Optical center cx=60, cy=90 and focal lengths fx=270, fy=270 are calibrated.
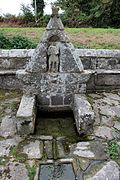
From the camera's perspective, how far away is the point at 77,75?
4875 millimetres

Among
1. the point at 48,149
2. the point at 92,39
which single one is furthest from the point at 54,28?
the point at 92,39

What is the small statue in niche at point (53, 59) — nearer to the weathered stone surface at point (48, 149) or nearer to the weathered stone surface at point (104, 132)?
the weathered stone surface at point (104, 132)

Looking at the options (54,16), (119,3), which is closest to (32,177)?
(54,16)

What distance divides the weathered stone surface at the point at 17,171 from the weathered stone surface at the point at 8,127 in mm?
784

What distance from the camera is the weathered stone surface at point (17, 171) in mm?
3316

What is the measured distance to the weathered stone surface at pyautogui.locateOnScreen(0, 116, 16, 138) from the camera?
14.1 feet

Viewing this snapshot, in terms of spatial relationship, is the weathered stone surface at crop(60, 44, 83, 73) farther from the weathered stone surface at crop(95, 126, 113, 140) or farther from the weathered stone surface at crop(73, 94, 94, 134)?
the weathered stone surface at crop(95, 126, 113, 140)

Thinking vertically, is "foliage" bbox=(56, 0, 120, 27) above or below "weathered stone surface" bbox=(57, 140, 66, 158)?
above

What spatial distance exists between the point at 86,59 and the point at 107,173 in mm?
3429

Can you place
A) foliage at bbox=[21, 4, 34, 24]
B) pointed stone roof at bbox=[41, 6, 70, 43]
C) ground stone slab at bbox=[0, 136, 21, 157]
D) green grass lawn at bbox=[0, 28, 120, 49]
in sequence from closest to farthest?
1. ground stone slab at bbox=[0, 136, 21, 157]
2. pointed stone roof at bbox=[41, 6, 70, 43]
3. green grass lawn at bbox=[0, 28, 120, 49]
4. foliage at bbox=[21, 4, 34, 24]

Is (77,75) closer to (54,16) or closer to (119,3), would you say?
(54,16)

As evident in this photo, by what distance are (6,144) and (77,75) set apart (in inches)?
69.7

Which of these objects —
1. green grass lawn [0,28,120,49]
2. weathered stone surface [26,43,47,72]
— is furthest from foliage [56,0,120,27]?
weathered stone surface [26,43,47,72]

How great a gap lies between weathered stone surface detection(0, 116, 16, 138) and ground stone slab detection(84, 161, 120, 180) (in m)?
1.55
